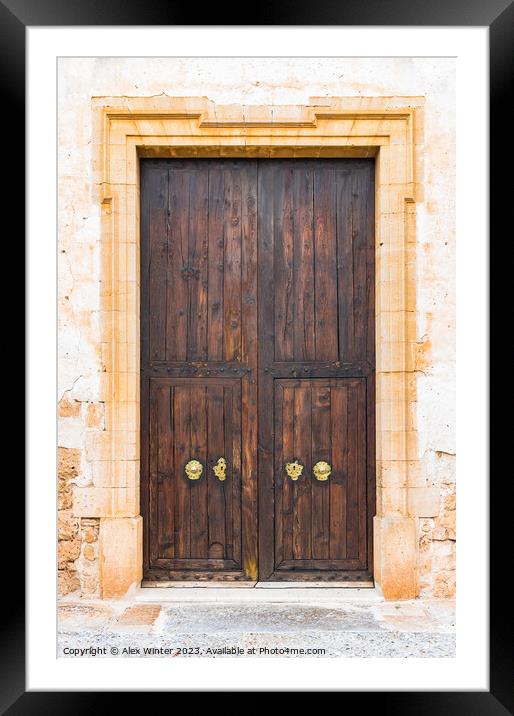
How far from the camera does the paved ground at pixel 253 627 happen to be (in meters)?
3.69

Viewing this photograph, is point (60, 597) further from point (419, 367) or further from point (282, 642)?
point (419, 367)

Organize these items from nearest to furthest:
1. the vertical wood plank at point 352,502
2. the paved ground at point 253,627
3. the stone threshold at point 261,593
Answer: the paved ground at point 253,627 < the stone threshold at point 261,593 < the vertical wood plank at point 352,502

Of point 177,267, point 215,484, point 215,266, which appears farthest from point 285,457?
point 177,267

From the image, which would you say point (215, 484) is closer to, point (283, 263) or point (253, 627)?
point (253, 627)

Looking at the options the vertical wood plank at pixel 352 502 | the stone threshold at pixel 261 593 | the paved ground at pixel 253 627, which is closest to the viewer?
the paved ground at pixel 253 627

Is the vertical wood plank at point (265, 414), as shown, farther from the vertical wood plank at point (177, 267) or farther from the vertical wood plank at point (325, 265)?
the vertical wood plank at point (177, 267)

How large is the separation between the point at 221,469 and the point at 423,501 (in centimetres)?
130

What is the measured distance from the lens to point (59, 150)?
14.8 ft

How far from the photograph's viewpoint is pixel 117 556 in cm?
441

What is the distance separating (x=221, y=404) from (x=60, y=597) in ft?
5.07

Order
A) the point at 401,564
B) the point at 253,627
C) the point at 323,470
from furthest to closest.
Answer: the point at 323,470 → the point at 401,564 → the point at 253,627

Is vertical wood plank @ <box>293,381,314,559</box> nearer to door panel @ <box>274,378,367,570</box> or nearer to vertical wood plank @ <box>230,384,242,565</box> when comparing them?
door panel @ <box>274,378,367,570</box>

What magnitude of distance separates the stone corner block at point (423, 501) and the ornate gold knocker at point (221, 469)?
1183mm

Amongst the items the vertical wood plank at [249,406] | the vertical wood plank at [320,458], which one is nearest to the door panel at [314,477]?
the vertical wood plank at [320,458]
